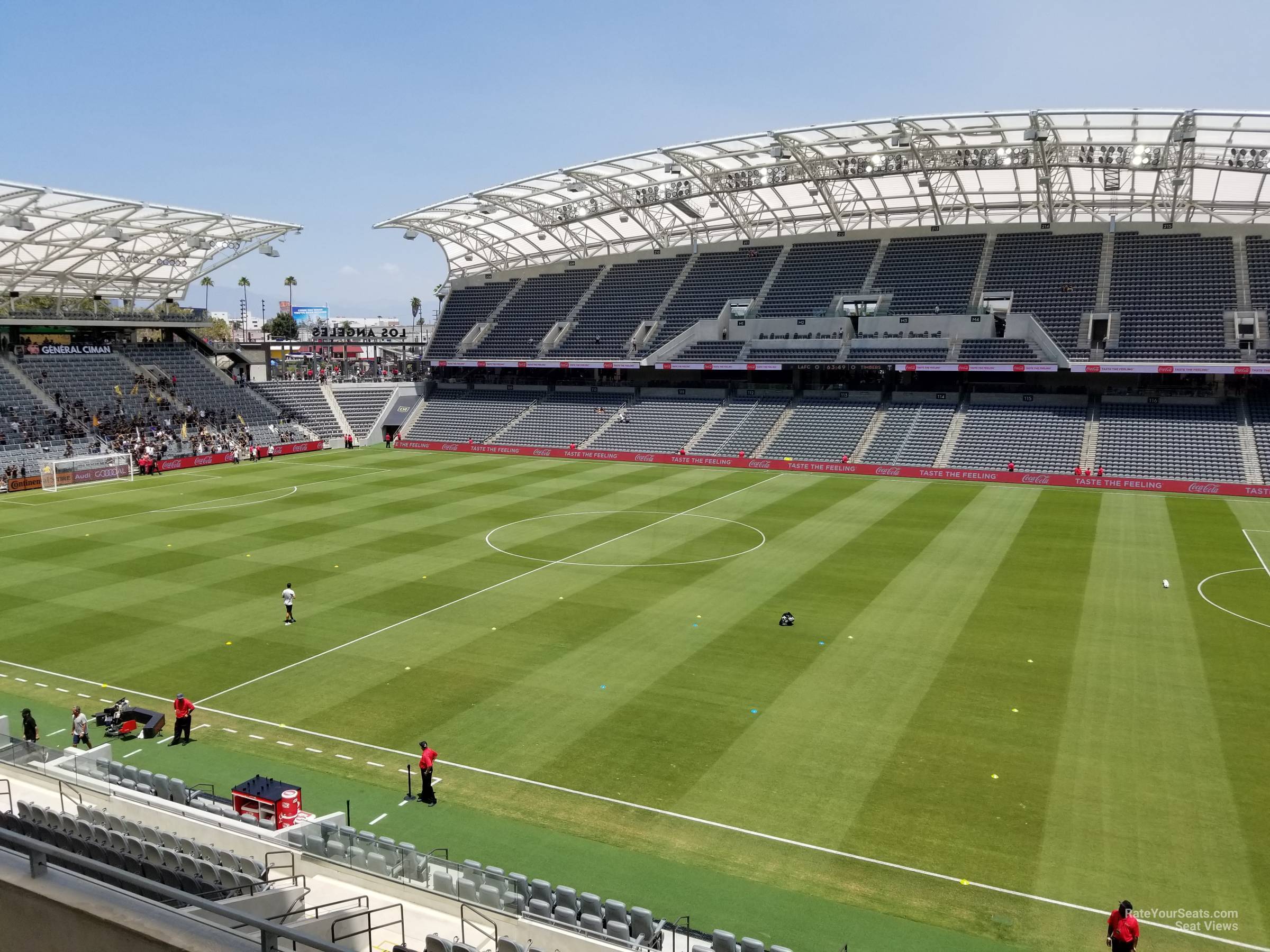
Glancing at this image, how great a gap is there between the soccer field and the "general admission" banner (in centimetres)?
799

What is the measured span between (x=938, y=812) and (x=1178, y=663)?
1058cm

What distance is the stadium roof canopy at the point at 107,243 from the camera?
150ft

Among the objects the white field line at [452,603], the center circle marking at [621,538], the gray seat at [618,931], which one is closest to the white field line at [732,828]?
the white field line at [452,603]

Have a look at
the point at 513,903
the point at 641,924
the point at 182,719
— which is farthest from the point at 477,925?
the point at 182,719

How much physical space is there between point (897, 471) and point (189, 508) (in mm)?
38282

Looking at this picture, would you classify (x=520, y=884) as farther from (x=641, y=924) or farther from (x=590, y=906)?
(x=641, y=924)

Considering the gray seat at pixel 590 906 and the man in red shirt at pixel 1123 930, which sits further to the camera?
the gray seat at pixel 590 906

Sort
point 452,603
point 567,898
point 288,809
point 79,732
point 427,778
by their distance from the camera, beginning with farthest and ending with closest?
point 452,603
point 79,732
point 427,778
point 288,809
point 567,898

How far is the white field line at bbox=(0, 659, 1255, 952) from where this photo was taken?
12.0m

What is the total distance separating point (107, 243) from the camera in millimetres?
55438

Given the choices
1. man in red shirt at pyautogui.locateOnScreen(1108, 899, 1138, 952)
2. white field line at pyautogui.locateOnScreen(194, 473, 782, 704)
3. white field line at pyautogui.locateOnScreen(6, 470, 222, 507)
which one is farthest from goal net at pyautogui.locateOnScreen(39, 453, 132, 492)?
man in red shirt at pyautogui.locateOnScreen(1108, 899, 1138, 952)

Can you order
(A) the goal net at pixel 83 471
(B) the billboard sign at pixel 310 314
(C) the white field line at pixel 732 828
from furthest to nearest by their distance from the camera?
(B) the billboard sign at pixel 310 314 < (A) the goal net at pixel 83 471 < (C) the white field line at pixel 732 828

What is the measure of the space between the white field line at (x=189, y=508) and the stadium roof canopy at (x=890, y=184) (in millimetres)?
25995

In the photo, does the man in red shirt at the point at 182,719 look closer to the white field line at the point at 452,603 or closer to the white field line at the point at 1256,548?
the white field line at the point at 452,603
